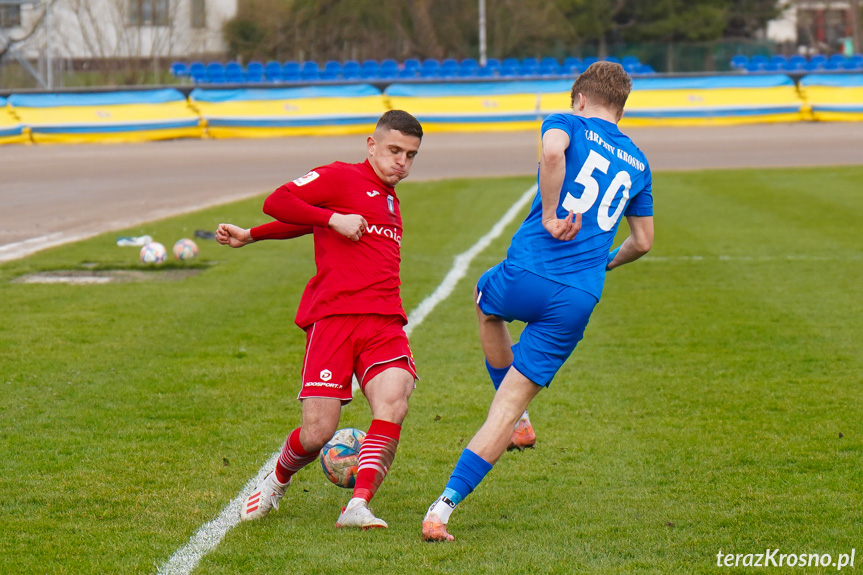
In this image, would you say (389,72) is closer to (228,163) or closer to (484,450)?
(228,163)

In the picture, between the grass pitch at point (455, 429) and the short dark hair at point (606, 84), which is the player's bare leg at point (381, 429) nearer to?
the grass pitch at point (455, 429)

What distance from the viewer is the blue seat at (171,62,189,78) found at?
1692 inches

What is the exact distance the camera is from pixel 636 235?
189 inches

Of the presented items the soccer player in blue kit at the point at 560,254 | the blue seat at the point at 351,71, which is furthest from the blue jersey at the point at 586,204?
the blue seat at the point at 351,71

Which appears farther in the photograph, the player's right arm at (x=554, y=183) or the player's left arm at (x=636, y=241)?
the player's left arm at (x=636, y=241)

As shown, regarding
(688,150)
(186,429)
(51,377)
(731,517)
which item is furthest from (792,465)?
(688,150)

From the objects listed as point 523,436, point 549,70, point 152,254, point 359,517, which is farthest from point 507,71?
point 359,517

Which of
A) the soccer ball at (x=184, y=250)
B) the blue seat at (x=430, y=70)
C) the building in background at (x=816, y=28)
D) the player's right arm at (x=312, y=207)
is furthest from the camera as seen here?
the building in background at (x=816, y=28)

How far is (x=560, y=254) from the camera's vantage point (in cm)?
442

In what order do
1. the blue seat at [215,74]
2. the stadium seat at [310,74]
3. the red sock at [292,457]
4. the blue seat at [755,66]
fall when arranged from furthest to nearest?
1. the blue seat at [755,66]
2. the stadium seat at [310,74]
3. the blue seat at [215,74]
4. the red sock at [292,457]

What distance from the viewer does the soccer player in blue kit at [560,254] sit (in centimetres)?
433

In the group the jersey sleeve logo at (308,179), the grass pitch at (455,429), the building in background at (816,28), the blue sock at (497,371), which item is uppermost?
the building in background at (816,28)

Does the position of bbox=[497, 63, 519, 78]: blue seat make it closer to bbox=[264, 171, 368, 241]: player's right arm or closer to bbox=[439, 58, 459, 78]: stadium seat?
bbox=[439, 58, 459, 78]: stadium seat

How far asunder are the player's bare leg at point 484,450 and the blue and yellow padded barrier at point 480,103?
89.8 feet
